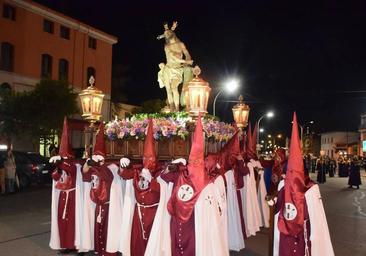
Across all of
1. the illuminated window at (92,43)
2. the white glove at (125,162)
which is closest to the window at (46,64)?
the illuminated window at (92,43)

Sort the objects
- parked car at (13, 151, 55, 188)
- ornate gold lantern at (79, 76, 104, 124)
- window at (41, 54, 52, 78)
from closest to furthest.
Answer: ornate gold lantern at (79, 76, 104, 124) < parked car at (13, 151, 55, 188) < window at (41, 54, 52, 78)

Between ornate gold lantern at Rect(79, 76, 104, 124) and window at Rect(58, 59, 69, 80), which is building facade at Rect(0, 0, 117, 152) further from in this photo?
ornate gold lantern at Rect(79, 76, 104, 124)

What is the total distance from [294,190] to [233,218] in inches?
123

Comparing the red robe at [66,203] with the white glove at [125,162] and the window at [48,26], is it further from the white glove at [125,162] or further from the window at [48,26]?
the window at [48,26]

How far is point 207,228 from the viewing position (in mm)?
6457

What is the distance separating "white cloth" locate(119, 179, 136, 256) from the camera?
7427 millimetres

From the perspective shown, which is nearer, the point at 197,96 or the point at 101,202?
the point at 101,202

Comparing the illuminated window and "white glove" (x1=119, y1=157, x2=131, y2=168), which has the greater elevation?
the illuminated window

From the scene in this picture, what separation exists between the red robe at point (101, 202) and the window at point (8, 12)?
24.8 m

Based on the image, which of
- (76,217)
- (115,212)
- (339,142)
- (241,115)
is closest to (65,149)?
(76,217)

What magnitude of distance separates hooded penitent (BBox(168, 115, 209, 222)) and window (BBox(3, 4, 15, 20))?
26647 millimetres

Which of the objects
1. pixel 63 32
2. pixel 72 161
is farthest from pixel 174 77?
pixel 63 32


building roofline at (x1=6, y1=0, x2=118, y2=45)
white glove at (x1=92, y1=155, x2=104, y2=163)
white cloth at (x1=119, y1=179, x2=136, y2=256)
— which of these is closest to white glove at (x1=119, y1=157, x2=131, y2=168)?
white cloth at (x1=119, y1=179, x2=136, y2=256)

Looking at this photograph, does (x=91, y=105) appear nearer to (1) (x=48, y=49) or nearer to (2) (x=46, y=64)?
(1) (x=48, y=49)
